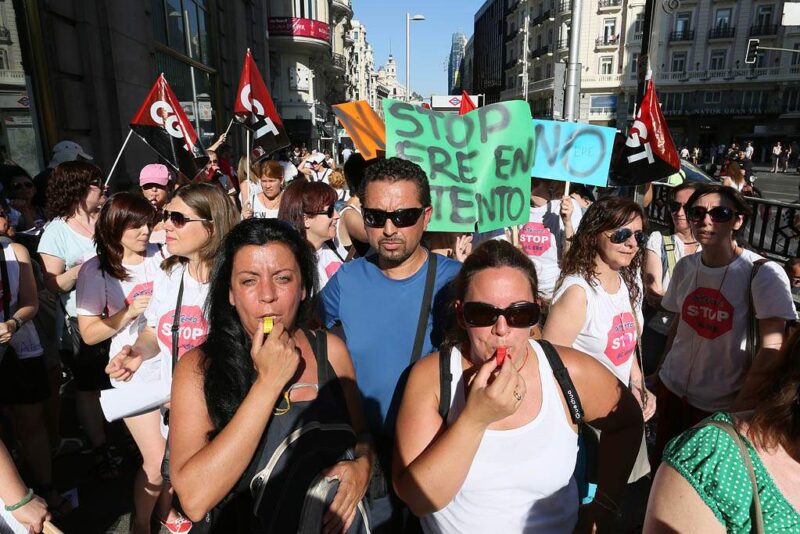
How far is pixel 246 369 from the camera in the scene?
64.5 inches

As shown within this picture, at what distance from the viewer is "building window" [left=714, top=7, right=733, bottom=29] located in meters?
46.0

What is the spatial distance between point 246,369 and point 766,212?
802cm

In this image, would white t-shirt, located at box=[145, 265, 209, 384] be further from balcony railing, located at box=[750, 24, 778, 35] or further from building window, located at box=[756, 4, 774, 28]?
building window, located at box=[756, 4, 774, 28]

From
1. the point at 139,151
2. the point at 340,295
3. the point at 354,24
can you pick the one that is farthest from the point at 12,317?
the point at 354,24

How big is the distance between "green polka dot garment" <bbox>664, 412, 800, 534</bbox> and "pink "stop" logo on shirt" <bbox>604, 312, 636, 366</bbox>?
1.31 metres

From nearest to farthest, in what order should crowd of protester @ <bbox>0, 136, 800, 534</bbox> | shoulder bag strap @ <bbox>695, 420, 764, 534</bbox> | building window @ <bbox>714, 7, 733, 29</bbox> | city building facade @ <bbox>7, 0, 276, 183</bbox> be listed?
shoulder bag strap @ <bbox>695, 420, 764, 534</bbox> < crowd of protester @ <bbox>0, 136, 800, 534</bbox> < city building facade @ <bbox>7, 0, 276, 183</bbox> < building window @ <bbox>714, 7, 733, 29</bbox>

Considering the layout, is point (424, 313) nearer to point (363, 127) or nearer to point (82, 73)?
point (363, 127)

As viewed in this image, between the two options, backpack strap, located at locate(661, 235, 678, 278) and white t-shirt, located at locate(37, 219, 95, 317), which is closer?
white t-shirt, located at locate(37, 219, 95, 317)

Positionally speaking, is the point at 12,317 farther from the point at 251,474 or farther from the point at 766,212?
the point at 766,212

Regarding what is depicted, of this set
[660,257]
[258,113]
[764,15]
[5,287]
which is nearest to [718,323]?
[660,257]

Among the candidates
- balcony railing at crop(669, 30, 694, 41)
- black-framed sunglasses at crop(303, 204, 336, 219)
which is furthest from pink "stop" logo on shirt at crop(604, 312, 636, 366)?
balcony railing at crop(669, 30, 694, 41)

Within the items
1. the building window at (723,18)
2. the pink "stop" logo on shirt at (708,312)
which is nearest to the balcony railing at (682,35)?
the building window at (723,18)

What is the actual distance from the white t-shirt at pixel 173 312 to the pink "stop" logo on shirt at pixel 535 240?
9.10ft

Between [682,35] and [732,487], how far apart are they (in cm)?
5804
